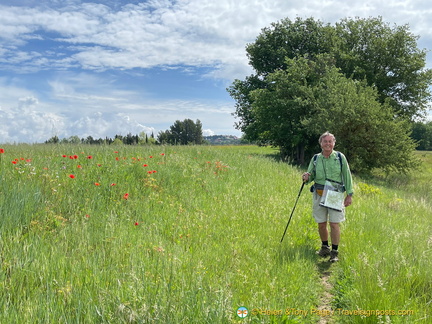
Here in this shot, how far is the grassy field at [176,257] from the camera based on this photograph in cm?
269

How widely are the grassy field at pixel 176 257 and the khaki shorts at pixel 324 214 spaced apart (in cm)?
59

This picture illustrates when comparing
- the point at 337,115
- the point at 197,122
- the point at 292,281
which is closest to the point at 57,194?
the point at 292,281

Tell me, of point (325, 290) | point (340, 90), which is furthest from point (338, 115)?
point (325, 290)

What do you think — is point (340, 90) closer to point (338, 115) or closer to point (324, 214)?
point (338, 115)

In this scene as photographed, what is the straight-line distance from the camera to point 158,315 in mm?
2441

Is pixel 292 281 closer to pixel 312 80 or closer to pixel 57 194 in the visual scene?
pixel 57 194

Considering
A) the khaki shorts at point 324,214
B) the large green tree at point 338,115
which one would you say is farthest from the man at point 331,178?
the large green tree at point 338,115

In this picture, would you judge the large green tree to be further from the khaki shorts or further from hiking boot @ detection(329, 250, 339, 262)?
hiking boot @ detection(329, 250, 339, 262)

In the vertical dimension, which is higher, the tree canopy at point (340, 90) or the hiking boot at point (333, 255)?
the tree canopy at point (340, 90)

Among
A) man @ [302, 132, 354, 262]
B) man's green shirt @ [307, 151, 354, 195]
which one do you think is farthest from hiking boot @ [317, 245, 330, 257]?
man's green shirt @ [307, 151, 354, 195]

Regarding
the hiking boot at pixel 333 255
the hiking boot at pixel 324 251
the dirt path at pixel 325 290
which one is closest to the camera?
the dirt path at pixel 325 290

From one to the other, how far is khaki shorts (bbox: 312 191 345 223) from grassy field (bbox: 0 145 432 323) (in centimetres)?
59

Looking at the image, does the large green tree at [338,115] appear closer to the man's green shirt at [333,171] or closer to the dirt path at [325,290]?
the man's green shirt at [333,171]

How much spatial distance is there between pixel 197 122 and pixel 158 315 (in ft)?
386
